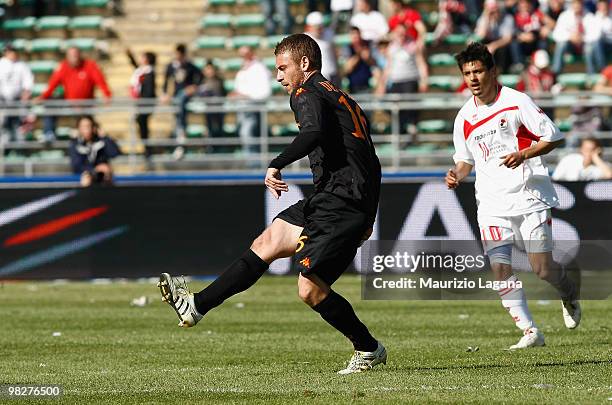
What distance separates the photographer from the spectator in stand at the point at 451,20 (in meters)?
23.5

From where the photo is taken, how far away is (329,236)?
8.84 meters

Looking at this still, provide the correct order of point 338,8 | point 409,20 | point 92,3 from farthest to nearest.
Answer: point 92,3
point 338,8
point 409,20

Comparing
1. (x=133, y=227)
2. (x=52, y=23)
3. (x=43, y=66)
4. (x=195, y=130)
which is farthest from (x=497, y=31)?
(x=52, y=23)

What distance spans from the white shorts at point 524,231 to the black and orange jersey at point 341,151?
2021 millimetres

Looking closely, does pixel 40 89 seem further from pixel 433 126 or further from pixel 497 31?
pixel 497 31

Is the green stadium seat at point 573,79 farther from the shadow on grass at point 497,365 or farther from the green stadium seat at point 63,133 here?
the shadow on grass at point 497,365

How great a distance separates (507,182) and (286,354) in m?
2.21

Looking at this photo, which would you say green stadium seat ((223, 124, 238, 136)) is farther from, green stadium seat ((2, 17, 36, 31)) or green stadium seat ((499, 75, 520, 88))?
green stadium seat ((2, 17, 36, 31))

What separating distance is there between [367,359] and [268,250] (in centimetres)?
100

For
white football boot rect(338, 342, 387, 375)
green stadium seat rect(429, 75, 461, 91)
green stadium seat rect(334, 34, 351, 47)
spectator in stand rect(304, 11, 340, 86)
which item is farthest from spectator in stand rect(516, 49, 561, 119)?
white football boot rect(338, 342, 387, 375)

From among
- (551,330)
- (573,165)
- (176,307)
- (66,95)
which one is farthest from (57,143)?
(176,307)

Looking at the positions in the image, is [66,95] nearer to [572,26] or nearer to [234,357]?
[572,26]

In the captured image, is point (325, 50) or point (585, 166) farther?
point (325, 50)

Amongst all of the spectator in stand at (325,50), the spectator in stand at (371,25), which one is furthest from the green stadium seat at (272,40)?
the spectator in stand at (325,50)
